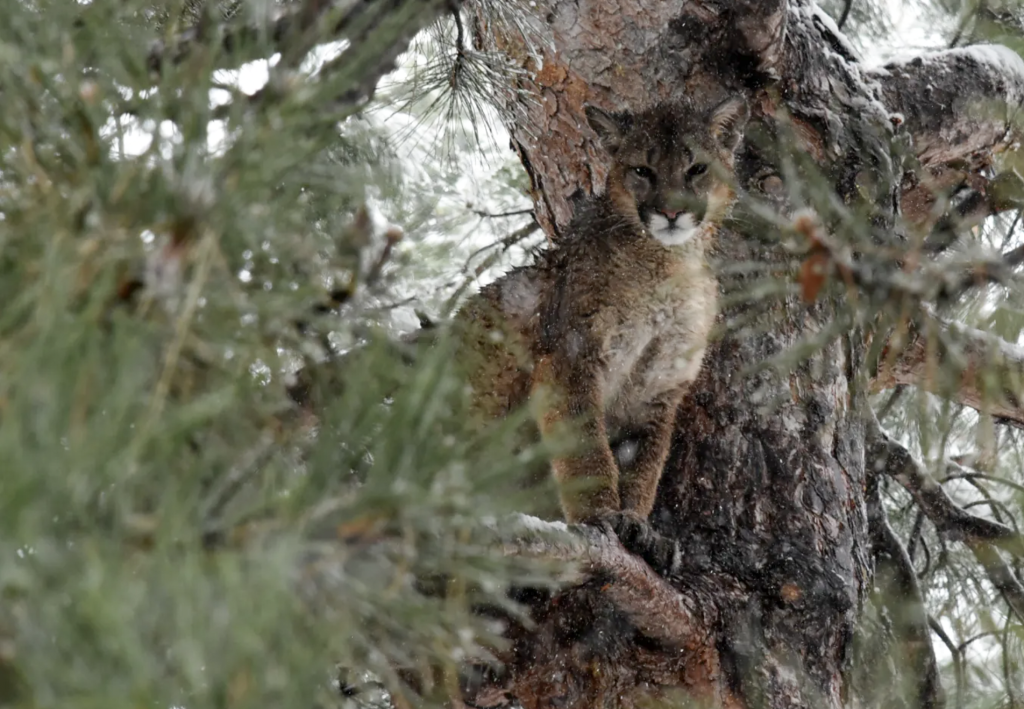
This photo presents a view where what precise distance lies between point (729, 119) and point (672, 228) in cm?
39

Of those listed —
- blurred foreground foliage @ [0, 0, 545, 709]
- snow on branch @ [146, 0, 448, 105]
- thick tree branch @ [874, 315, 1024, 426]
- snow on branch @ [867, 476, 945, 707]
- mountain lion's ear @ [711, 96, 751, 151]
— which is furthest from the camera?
snow on branch @ [867, 476, 945, 707]

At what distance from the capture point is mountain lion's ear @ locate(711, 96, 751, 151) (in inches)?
132

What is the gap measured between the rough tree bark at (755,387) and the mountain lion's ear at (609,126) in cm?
7

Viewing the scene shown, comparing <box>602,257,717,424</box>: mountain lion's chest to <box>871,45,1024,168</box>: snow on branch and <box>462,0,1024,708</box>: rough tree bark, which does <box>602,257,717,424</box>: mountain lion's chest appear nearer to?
<box>462,0,1024,708</box>: rough tree bark

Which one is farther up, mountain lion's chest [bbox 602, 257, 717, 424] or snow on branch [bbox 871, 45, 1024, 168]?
snow on branch [bbox 871, 45, 1024, 168]

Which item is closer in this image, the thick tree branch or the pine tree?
the pine tree

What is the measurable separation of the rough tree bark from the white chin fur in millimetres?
220

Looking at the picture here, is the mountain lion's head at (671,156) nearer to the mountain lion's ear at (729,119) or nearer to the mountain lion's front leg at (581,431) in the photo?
the mountain lion's ear at (729,119)

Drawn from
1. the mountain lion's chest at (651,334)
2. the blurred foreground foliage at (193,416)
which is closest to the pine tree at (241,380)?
the blurred foreground foliage at (193,416)

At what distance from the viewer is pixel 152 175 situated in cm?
102

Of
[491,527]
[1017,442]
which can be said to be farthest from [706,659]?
[1017,442]

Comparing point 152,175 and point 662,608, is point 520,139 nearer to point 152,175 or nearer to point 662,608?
point 662,608

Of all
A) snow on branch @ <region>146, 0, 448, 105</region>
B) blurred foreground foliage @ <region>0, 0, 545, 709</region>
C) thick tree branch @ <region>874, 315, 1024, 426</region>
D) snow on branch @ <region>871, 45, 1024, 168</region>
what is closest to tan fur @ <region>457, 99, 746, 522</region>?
thick tree branch @ <region>874, 315, 1024, 426</region>

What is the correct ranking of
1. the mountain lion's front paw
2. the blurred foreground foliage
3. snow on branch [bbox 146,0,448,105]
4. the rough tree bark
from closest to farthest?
the blurred foreground foliage, snow on branch [bbox 146,0,448,105], the rough tree bark, the mountain lion's front paw
